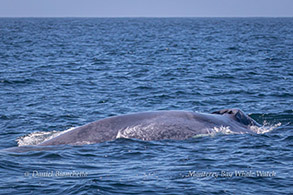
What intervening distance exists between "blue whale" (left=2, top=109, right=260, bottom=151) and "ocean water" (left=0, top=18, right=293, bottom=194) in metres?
0.25

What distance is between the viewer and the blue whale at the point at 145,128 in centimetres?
1458

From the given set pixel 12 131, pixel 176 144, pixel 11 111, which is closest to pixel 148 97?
pixel 11 111

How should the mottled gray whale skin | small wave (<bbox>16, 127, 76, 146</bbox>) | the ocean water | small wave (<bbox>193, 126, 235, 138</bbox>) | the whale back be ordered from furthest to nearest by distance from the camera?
1. small wave (<bbox>16, 127, 76, 146</bbox>)
2. the whale back
3. small wave (<bbox>193, 126, 235, 138</bbox>)
4. the mottled gray whale skin
5. the ocean water

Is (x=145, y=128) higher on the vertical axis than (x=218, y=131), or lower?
higher

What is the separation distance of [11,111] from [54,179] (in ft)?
37.6

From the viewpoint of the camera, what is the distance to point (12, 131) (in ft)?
61.1

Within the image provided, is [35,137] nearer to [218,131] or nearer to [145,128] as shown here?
[145,128]

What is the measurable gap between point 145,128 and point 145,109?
8.25 m

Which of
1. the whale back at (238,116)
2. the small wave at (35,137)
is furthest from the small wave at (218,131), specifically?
the small wave at (35,137)

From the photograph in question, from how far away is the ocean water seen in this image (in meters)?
11.5

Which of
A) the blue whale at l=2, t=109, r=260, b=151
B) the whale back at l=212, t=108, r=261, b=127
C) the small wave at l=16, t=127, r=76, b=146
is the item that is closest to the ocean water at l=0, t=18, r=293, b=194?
the small wave at l=16, t=127, r=76, b=146

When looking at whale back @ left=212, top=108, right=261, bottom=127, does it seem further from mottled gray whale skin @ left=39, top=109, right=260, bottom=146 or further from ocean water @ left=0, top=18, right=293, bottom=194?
mottled gray whale skin @ left=39, top=109, right=260, bottom=146

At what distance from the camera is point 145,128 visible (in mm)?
14789

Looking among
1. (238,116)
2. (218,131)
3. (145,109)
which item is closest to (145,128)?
(218,131)
